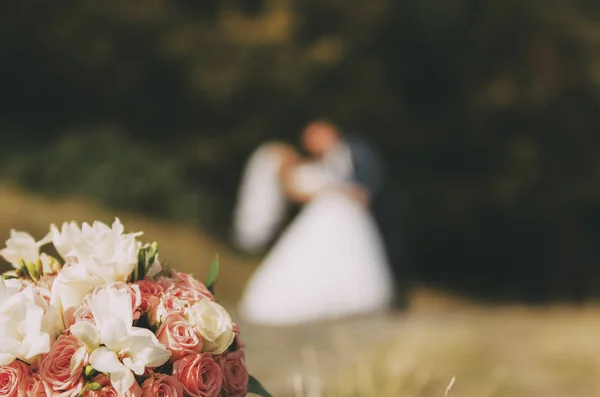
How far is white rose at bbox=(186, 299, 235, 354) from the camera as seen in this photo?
237cm

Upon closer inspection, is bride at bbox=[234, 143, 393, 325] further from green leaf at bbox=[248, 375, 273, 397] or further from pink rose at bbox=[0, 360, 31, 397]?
pink rose at bbox=[0, 360, 31, 397]

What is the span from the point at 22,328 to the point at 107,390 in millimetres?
259

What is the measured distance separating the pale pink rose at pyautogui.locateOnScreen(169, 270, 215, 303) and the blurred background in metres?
10.0

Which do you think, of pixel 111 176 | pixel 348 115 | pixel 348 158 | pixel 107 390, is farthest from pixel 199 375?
pixel 348 115

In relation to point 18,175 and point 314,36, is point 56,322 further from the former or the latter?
point 314,36

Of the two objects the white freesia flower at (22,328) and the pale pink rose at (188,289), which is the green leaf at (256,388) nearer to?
the pale pink rose at (188,289)

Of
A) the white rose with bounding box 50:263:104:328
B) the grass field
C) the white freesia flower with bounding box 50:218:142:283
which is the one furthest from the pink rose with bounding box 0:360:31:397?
the grass field

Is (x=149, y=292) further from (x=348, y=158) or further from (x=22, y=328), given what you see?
(x=348, y=158)

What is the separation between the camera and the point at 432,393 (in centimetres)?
455

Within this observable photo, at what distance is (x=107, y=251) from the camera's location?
2.44m

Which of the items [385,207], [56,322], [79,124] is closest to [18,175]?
[79,124]

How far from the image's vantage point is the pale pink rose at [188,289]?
2.48 meters

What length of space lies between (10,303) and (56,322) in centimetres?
14

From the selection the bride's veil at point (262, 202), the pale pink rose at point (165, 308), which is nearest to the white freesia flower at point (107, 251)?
the pale pink rose at point (165, 308)
